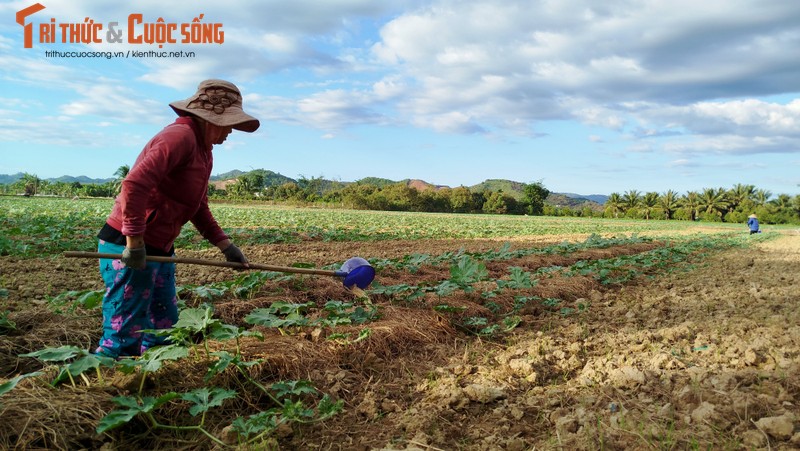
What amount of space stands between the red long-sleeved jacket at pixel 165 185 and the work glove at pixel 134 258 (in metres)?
0.10

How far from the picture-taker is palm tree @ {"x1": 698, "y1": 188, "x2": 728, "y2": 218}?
65.1 meters

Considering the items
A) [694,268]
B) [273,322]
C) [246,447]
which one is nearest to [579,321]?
[273,322]

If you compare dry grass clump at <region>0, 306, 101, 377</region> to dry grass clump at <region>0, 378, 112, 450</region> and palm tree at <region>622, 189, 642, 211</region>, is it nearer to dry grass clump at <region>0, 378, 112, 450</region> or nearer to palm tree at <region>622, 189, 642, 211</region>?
dry grass clump at <region>0, 378, 112, 450</region>

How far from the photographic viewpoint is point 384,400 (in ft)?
8.44

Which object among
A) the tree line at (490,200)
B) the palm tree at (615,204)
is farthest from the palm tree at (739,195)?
the palm tree at (615,204)

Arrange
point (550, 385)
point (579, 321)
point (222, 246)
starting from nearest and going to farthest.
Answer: point (550, 385) → point (222, 246) → point (579, 321)

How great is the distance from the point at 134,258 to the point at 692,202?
79.7 m

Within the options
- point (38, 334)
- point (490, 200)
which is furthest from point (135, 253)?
point (490, 200)

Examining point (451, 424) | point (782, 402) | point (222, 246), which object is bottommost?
point (451, 424)

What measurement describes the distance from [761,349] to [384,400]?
2.47 metres

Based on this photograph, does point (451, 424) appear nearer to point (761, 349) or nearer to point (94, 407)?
point (94, 407)

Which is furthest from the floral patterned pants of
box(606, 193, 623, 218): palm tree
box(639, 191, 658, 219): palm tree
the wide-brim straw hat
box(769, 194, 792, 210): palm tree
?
box(639, 191, 658, 219): palm tree

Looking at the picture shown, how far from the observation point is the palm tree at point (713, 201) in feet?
214

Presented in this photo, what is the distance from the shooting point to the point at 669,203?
69.8 metres
